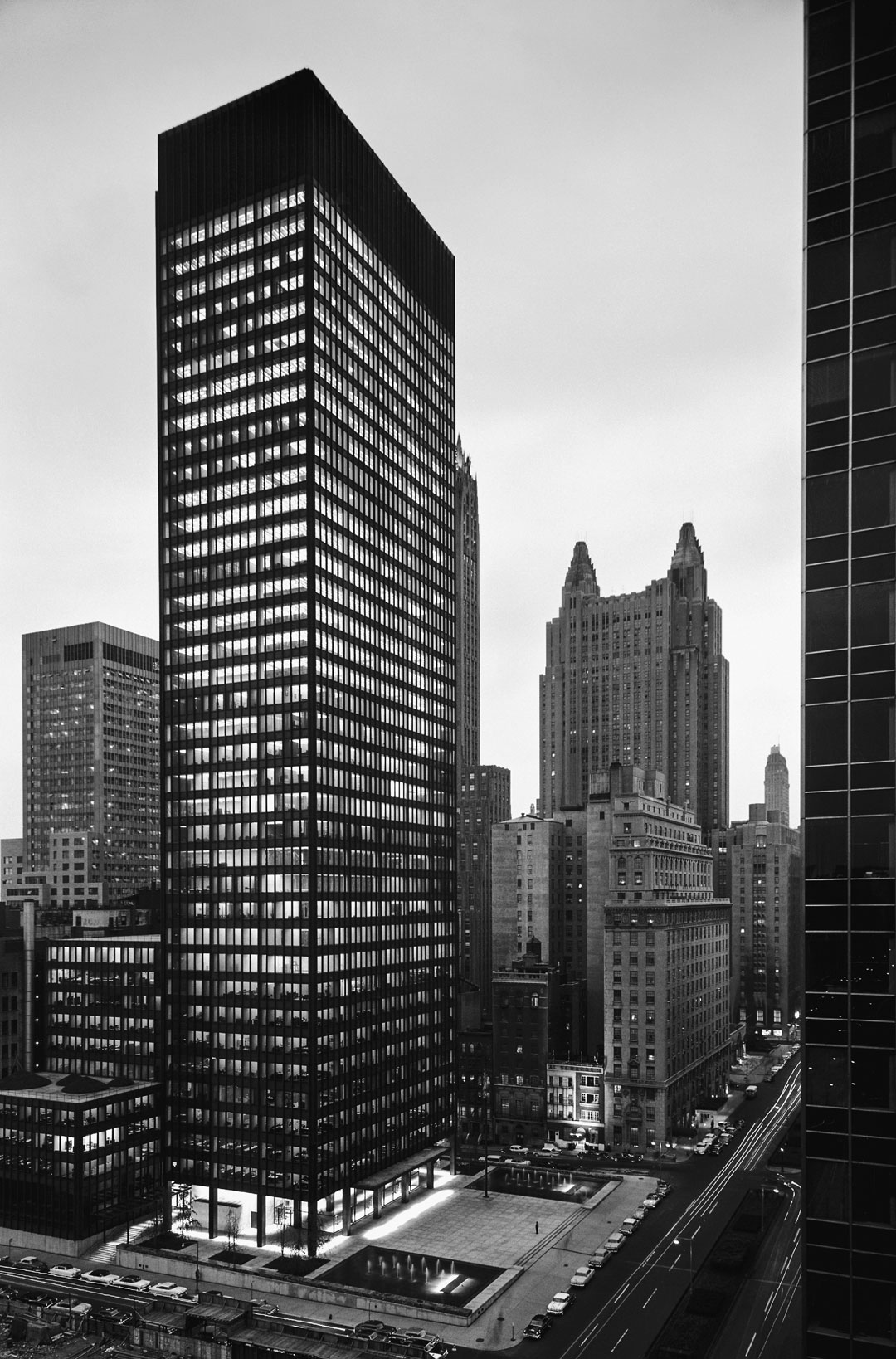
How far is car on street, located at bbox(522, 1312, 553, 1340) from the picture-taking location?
92500 millimetres

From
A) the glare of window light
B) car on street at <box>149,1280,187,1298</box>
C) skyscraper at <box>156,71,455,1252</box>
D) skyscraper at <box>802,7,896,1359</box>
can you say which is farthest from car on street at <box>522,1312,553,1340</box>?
skyscraper at <box>802,7,896,1359</box>

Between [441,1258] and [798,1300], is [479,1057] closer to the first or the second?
[441,1258]

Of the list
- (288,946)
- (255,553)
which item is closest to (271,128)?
(255,553)

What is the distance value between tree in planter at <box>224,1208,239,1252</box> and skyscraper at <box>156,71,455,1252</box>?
6.11 ft

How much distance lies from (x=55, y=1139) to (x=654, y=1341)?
220ft

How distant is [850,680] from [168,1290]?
95.4m

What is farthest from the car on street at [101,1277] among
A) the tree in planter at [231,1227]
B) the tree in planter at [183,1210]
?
the tree in planter at [231,1227]

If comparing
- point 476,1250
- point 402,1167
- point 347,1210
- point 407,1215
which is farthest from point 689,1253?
point 347,1210

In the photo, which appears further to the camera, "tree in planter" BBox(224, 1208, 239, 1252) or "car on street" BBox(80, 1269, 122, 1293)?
"tree in planter" BBox(224, 1208, 239, 1252)

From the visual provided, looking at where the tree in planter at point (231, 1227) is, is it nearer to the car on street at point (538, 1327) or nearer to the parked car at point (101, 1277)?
the parked car at point (101, 1277)

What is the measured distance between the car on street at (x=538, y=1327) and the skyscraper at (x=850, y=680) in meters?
66.2

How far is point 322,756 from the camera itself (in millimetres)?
129375

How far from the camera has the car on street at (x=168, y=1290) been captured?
10162 cm

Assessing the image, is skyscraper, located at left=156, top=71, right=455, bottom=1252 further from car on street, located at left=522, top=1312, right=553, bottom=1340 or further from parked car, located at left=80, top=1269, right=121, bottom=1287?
car on street, located at left=522, top=1312, right=553, bottom=1340
